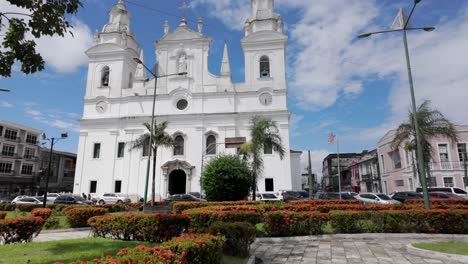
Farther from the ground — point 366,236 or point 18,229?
point 18,229

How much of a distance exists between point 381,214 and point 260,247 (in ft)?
16.0

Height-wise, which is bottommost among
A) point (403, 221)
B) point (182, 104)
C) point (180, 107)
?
point (403, 221)

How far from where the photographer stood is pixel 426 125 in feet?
69.1

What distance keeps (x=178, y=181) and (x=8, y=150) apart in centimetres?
3042

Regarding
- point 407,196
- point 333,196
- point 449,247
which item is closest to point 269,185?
point 333,196

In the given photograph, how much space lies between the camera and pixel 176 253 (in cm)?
431

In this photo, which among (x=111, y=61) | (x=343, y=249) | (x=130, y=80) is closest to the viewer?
(x=343, y=249)

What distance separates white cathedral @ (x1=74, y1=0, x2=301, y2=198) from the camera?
106 ft

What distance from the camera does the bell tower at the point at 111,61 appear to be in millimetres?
35844

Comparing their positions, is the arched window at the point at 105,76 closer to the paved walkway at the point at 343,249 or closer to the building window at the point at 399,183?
the paved walkway at the point at 343,249

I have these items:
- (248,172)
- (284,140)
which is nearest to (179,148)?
(284,140)

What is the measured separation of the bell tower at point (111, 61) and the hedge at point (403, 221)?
1242 inches

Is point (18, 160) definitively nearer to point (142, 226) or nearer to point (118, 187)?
point (118, 187)

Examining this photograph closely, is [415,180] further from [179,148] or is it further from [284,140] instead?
[179,148]
